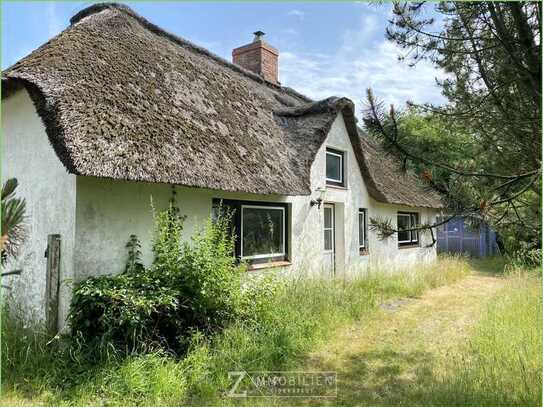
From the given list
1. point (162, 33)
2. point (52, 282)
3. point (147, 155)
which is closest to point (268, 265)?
point (147, 155)

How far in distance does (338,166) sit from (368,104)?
23.2 feet

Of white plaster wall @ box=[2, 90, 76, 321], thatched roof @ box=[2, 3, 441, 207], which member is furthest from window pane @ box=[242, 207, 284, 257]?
white plaster wall @ box=[2, 90, 76, 321]

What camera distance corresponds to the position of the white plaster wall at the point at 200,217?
4984 mm

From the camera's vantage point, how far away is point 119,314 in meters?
4.54

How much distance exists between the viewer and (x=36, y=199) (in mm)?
5422

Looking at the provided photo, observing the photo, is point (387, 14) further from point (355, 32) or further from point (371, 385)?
point (371, 385)

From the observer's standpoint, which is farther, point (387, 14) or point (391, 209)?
point (391, 209)

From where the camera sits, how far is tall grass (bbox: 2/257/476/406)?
3.98m

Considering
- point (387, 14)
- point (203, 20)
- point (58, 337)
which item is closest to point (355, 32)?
point (387, 14)

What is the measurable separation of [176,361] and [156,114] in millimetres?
3576

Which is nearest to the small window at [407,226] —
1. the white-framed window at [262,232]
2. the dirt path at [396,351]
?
the dirt path at [396,351]

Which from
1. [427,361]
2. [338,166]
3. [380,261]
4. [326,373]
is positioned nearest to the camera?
[326,373]

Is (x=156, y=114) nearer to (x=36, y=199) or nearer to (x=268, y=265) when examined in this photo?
(x=36, y=199)

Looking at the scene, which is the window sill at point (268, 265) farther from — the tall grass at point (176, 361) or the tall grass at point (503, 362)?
the tall grass at point (503, 362)
